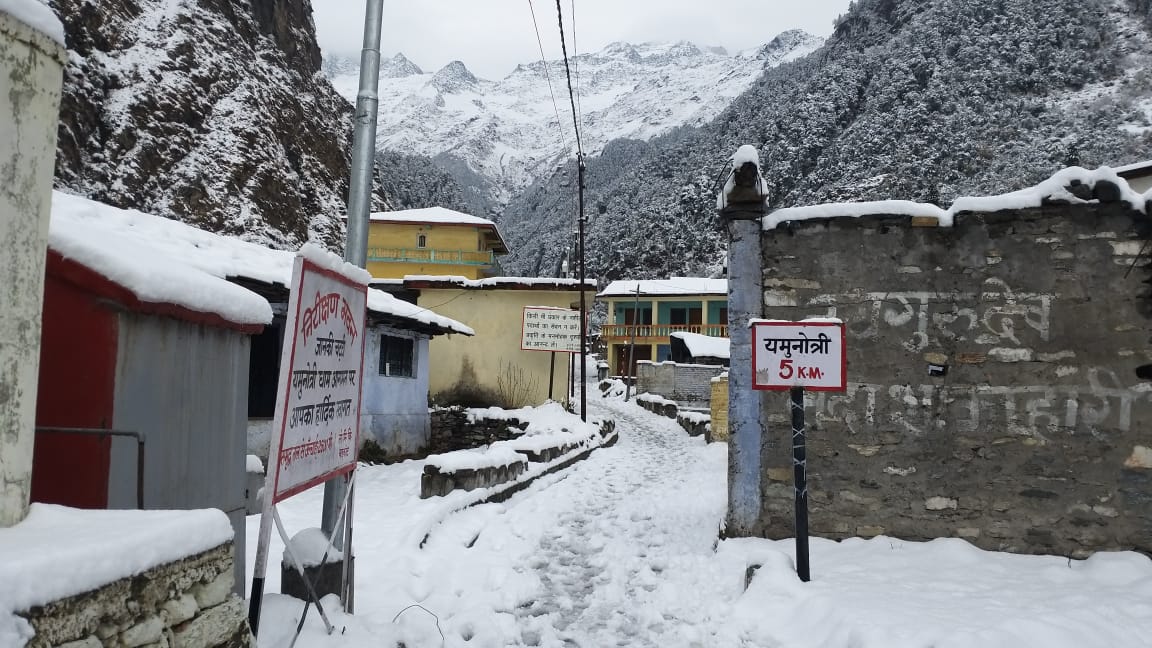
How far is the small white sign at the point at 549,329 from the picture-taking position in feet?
62.0

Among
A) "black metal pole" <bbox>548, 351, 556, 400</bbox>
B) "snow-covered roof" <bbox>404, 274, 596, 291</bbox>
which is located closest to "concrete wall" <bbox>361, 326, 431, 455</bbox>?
"snow-covered roof" <bbox>404, 274, 596, 291</bbox>

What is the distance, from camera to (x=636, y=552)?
6.77 meters

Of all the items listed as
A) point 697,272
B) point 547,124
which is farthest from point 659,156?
point 547,124

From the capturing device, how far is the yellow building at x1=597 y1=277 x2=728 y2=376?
43438 millimetres

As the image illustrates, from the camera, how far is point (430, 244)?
38.4 m

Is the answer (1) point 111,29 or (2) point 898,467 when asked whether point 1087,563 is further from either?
(1) point 111,29

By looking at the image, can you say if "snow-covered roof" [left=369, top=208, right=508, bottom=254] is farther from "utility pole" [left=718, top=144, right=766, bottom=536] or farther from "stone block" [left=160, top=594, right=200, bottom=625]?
"stone block" [left=160, top=594, right=200, bottom=625]

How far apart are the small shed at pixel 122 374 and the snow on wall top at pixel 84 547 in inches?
20.0

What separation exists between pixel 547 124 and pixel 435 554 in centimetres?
18830

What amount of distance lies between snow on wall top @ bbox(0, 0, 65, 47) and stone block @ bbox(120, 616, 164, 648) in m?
1.92

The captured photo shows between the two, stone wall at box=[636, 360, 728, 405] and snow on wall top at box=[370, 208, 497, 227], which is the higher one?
snow on wall top at box=[370, 208, 497, 227]

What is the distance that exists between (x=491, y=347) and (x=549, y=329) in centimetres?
195

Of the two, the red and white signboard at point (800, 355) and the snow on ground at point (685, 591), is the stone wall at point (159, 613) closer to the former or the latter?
the snow on ground at point (685, 591)

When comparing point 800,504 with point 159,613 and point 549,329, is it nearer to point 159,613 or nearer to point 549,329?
point 159,613
